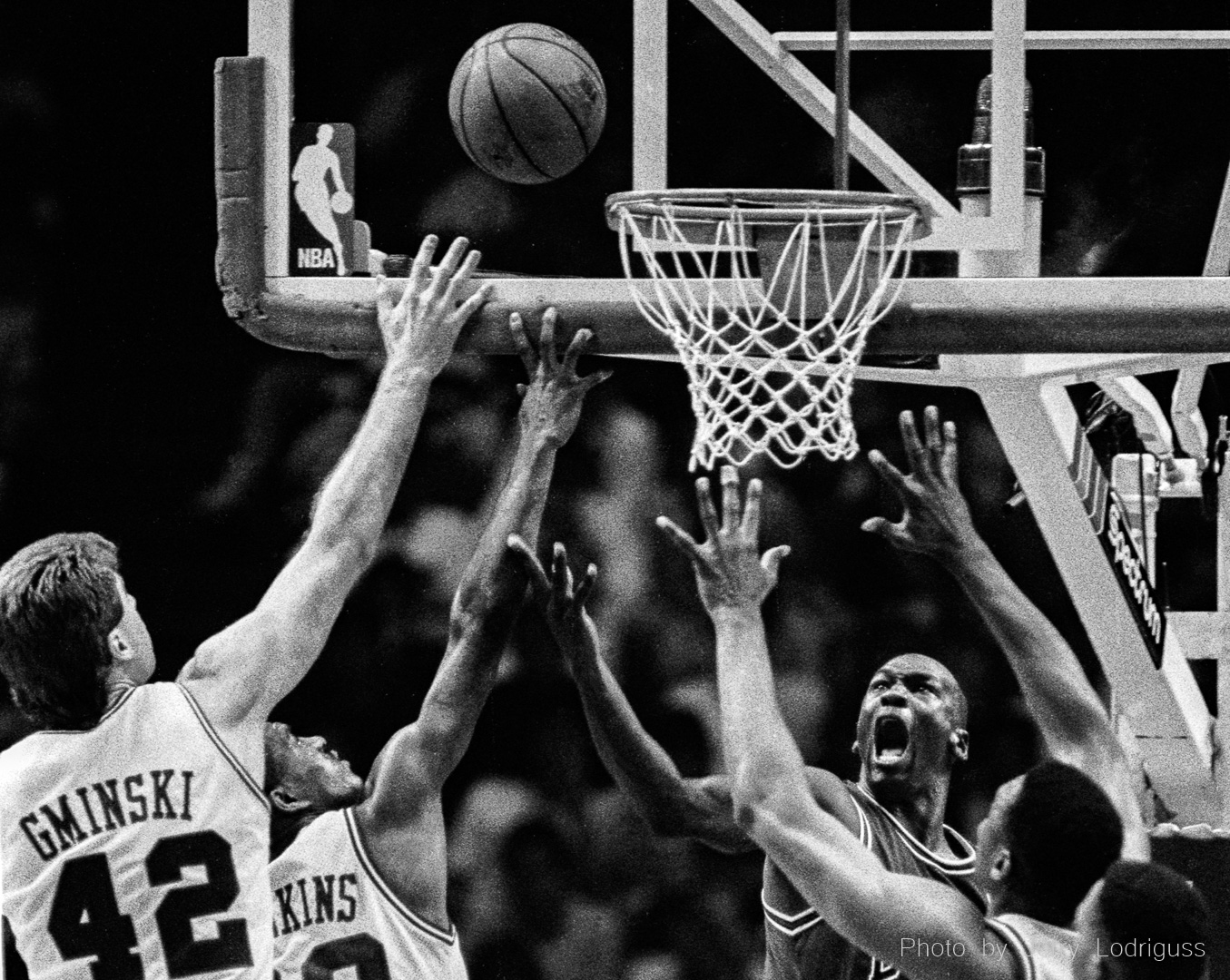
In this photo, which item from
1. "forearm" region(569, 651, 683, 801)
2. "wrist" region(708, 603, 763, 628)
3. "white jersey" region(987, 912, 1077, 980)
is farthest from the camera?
"forearm" region(569, 651, 683, 801)

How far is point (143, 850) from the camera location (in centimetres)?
249

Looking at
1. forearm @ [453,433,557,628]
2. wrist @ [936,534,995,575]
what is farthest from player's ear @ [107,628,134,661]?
wrist @ [936,534,995,575]

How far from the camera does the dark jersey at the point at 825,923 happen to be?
3268mm

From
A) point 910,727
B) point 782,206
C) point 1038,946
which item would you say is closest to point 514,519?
point 782,206

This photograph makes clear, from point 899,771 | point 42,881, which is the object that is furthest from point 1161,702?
point 42,881

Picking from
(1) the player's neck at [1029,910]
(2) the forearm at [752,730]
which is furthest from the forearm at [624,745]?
(1) the player's neck at [1029,910]

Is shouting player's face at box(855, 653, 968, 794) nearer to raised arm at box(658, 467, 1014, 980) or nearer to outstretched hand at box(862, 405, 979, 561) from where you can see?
outstretched hand at box(862, 405, 979, 561)

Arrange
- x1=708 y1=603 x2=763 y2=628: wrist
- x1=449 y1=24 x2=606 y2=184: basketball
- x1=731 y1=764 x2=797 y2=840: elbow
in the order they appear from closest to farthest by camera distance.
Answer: x1=731 y1=764 x2=797 y2=840: elbow → x1=708 y1=603 x2=763 y2=628: wrist → x1=449 y1=24 x2=606 y2=184: basketball

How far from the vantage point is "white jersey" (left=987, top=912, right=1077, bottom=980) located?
7.78ft

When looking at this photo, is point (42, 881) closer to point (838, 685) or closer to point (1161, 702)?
point (1161, 702)

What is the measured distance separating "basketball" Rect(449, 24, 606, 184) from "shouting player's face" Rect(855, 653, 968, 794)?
3.80ft

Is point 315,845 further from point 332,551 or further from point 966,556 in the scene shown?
point 966,556

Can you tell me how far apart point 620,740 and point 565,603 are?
297 mm

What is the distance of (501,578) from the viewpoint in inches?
131
